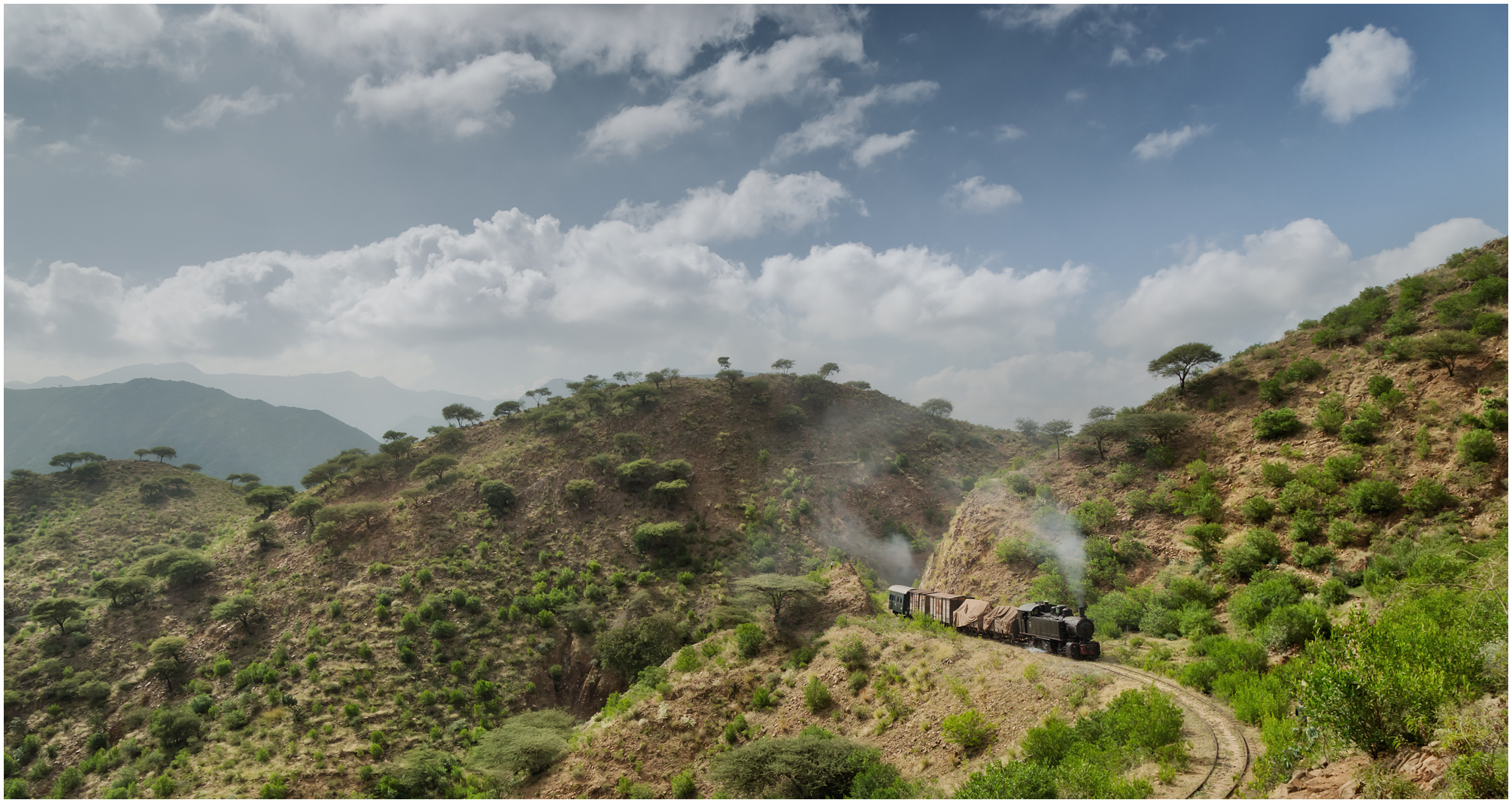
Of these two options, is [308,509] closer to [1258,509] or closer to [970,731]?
[970,731]

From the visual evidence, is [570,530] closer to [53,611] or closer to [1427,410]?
[53,611]

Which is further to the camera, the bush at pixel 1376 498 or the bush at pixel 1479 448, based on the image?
the bush at pixel 1376 498

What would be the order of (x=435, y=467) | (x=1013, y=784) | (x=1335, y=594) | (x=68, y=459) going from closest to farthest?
(x=1013, y=784), (x=1335, y=594), (x=435, y=467), (x=68, y=459)

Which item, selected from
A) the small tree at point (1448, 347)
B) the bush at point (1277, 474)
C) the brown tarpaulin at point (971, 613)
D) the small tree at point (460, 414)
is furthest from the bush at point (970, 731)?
the small tree at point (460, 414)

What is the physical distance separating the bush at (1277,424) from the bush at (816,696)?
1034 inches

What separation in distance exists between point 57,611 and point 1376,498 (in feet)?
247

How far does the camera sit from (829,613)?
32156mm

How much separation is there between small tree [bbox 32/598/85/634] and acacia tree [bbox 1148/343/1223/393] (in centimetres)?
7853

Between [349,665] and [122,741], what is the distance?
10861 mm

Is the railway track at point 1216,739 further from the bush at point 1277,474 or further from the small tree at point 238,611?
the small tree at point 238,611

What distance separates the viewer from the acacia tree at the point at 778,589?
3130 centimetres

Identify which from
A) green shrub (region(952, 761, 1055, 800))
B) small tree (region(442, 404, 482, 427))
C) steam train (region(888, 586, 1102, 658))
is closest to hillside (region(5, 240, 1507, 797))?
green shrub (region(952, 761, 1055, 800))

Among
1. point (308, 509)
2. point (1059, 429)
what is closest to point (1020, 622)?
point (1059, 429)

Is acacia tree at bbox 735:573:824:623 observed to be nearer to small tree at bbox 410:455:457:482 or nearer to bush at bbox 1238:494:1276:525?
bush at bbox 1238:494:1276:525
